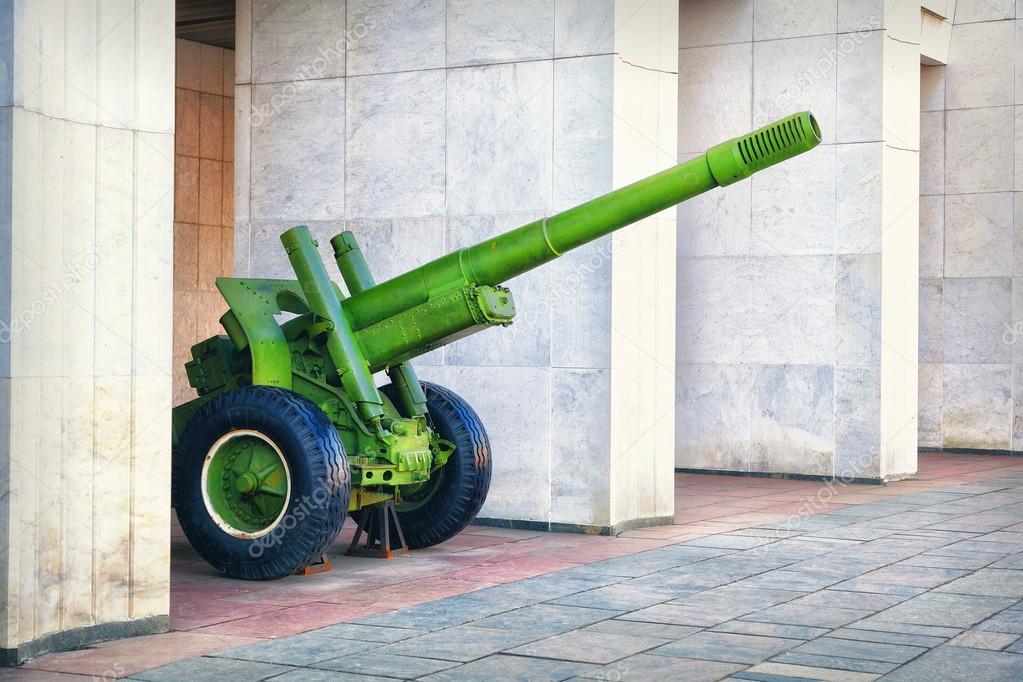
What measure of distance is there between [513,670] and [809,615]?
6.85 feet

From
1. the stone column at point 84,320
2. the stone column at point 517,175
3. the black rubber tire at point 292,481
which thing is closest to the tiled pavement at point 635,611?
the black rubber tire at point 292,481

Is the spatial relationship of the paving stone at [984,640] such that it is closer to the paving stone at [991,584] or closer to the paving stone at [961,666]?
the paving stone at [961,666]

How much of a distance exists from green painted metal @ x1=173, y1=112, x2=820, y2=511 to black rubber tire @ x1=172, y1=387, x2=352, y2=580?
0.80ft

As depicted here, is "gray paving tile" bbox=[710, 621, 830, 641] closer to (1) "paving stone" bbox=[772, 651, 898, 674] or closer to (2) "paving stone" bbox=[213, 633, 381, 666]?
(1) "paving stone" bbox=[772, 651, 898, 674]

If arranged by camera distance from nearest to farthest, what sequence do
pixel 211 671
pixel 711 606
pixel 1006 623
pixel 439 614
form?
pixel 211 671, pixel 1006 623, pixel 439 614, pixel 711 606

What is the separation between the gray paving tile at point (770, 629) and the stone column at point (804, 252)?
7.66m

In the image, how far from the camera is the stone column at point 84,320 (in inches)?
261

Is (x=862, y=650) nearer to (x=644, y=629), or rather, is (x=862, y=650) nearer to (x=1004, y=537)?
(x=644, y=629)

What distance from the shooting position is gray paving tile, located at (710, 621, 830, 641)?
23.7 feet

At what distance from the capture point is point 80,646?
271 inches

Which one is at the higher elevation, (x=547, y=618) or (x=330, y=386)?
(x=330, y=386)

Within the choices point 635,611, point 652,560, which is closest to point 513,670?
point 635,611

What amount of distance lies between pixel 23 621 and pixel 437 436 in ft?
12.2

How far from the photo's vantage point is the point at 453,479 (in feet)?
32.4
